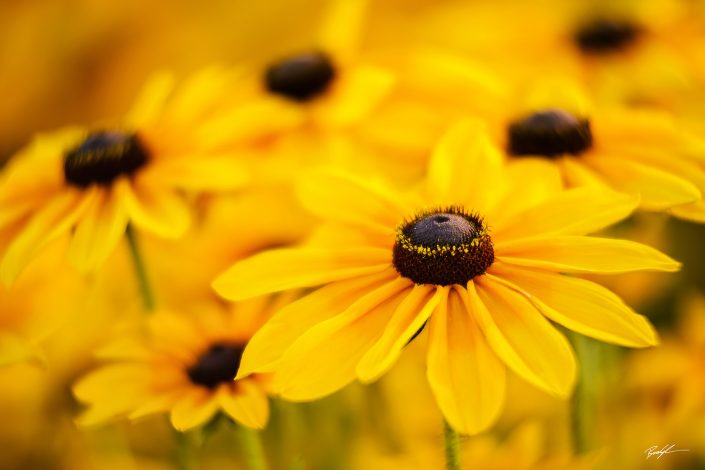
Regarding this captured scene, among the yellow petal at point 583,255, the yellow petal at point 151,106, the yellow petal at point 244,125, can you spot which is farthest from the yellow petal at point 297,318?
the yellow petal at point 151,106

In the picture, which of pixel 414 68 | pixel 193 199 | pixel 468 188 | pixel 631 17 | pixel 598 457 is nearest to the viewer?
pixel 598 457

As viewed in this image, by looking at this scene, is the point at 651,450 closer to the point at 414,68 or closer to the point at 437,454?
the point at 437,454

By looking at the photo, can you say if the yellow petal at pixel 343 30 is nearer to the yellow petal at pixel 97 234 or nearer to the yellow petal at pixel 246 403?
the yellow petal at pixel 97 234

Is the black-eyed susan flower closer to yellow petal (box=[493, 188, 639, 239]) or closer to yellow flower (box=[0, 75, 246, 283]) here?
yellow petal (box=[493, 188, 639, 239])

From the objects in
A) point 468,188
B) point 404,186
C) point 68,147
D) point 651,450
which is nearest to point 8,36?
point 68,147

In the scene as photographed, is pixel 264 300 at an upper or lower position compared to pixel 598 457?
upper

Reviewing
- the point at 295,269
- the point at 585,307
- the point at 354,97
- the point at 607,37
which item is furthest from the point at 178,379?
the point at 607,37

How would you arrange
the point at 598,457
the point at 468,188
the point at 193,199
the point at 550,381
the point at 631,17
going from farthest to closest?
the point at 631,17, the point at 193,199, the point at 468,188, the point at 598,457, the point at 550,381
